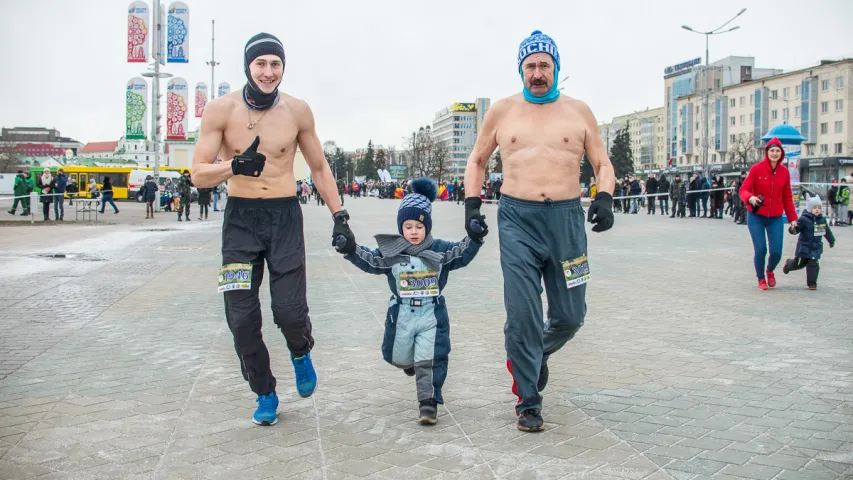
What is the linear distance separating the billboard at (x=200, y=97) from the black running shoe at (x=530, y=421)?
3893 cm

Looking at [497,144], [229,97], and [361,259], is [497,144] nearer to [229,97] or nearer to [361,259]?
[361,259]

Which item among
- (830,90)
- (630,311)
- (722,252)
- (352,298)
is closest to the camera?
(630,311)

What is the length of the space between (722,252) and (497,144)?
11.1 m

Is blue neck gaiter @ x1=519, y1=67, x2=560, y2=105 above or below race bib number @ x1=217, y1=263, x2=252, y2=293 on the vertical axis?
above

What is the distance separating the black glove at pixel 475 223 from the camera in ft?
13.9

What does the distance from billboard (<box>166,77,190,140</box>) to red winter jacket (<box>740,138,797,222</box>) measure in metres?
27.8

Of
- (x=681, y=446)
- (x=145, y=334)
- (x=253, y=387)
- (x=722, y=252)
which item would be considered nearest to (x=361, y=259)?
(x=253, y=387)

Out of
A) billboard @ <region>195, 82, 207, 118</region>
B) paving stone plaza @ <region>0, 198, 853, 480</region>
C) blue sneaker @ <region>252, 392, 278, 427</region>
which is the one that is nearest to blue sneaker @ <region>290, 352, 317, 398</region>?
paving stone plaza @ <region>0, 198, 853, 480</region>

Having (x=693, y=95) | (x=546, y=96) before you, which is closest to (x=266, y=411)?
(x=546, y=96)

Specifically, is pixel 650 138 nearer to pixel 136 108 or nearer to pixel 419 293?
pixel 136 108

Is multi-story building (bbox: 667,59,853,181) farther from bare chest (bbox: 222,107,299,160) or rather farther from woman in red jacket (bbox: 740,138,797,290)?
bare chest (bbox: 222,107,299,160)

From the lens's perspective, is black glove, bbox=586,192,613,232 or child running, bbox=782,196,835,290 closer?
black glove, bbox=586,192,613,232

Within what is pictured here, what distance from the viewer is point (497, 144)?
182 inches

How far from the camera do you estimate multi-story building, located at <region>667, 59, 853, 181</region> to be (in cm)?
8186
